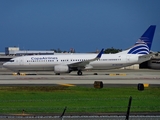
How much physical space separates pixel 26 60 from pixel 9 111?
43591 millimetres

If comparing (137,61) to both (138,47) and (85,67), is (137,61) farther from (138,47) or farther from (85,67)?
(85,67)

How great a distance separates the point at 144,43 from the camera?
2751 inches

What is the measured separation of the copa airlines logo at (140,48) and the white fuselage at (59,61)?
7.28 feet

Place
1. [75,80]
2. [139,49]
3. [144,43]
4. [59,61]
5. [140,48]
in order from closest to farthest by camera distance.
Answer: [75,80] → [59,61] → [139,49] → [140,48] → [144,43]

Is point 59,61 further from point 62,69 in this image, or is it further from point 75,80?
point 75,80

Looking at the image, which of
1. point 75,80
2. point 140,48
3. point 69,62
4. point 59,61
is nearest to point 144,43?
point 140,48

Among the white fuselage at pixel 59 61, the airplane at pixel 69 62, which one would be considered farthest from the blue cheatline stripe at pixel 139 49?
the white fuselage at pixel 59 61

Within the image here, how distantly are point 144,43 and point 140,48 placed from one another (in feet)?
4.40

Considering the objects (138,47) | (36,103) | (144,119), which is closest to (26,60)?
(138,47)

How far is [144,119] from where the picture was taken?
15.4 m

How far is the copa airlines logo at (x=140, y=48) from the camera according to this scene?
6875cm

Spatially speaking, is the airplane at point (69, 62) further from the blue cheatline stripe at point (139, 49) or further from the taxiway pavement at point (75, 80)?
the taxiway pavement at point (75, 80)

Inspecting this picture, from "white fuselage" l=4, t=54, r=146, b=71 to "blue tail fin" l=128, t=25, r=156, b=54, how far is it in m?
2.46

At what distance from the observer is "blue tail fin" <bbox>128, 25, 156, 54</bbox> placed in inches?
2712
